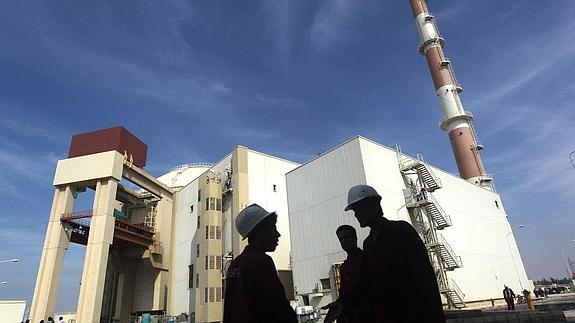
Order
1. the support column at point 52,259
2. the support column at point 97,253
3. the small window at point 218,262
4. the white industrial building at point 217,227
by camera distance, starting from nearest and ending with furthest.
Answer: the support column at point 52,259
the support column at point 97,253
the white industrial building at point 217,227
the small window at point 218,262

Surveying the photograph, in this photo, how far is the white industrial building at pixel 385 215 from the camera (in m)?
23.8

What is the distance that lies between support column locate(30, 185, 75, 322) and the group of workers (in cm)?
3013

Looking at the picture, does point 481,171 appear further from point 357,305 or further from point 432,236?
point 357,305

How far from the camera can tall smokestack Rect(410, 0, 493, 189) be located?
132 feet

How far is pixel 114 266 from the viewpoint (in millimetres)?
37156

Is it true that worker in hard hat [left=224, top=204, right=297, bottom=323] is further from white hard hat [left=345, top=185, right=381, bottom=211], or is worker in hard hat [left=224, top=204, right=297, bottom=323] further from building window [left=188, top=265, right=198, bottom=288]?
building window [left=188, top=265, right=198, bottom=288]

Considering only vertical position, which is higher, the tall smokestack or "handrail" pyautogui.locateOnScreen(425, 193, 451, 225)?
the tall smokestack

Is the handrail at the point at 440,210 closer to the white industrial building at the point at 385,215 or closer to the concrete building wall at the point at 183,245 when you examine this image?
the white industrial building at the point at 385,215

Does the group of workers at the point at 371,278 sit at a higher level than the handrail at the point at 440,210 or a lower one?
lower

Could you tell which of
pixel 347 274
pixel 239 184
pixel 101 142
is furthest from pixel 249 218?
pixel 101 142

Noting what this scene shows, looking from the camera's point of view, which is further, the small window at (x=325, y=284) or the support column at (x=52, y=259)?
the support column at (x=52, y=259)

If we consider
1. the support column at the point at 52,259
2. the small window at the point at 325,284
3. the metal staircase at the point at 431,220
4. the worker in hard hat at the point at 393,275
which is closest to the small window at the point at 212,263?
the small window at the point at 325,284

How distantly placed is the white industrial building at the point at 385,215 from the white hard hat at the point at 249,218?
19462 millimetres

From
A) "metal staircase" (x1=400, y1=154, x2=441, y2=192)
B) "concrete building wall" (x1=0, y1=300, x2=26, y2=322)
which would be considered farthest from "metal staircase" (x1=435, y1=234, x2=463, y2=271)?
"concrete building wall" (x1=0, y1=300, x2=26, y2=322)
